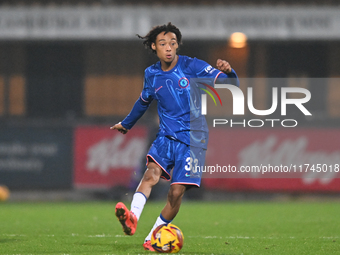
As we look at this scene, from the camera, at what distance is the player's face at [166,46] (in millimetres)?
5691

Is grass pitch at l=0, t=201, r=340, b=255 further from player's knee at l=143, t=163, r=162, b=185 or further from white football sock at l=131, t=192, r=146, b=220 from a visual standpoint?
player's knee at l=143, t=163, r=162, b=185

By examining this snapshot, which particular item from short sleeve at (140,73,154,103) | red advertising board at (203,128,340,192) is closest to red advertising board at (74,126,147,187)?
red advertising board at (203,128,340,192)

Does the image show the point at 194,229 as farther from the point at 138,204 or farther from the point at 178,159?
the point at 138,204

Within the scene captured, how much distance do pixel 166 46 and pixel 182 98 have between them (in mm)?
490

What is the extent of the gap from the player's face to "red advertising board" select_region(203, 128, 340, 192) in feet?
26.8

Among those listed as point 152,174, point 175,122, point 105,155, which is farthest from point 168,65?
point 105,155

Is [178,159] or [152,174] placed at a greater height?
[178,159]

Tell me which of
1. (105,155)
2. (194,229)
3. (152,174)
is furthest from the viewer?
(105,155)

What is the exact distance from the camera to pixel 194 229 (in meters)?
8.02

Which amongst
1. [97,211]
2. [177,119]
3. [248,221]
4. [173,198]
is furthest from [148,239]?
[97,211]

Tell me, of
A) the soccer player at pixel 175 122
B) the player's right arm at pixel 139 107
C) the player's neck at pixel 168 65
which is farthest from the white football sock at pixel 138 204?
the player's neck at pixel 168 65

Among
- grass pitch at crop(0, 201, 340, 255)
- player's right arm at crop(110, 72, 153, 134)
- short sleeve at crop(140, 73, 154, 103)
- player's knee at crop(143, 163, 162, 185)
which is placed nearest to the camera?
player's knee at crop(143, 163, 162, 185)

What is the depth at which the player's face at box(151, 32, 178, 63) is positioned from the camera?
5.69 m

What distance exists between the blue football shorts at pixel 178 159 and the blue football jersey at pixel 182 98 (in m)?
0.06
